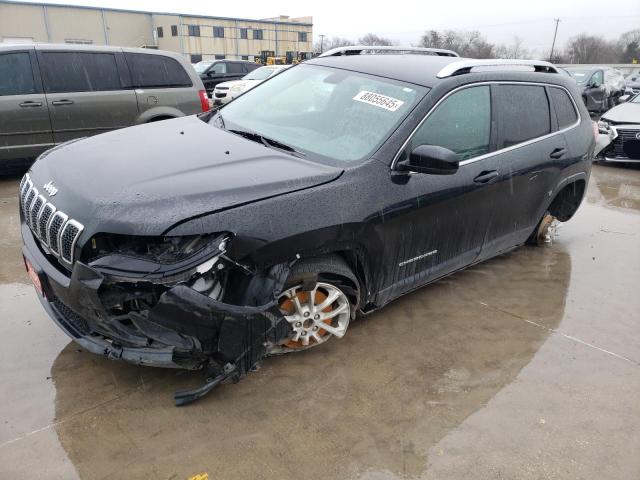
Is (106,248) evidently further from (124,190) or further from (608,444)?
(608,444)

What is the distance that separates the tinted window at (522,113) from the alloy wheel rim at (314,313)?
6.03ft

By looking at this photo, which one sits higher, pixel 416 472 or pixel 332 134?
pixel 332 134

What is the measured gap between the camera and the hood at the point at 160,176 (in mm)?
2361

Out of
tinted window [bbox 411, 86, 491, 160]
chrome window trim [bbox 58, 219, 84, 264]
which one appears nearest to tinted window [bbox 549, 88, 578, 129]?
tinted window [bbox 411, 86, 491, 160]

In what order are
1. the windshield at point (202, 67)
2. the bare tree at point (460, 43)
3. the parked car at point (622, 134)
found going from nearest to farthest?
the parked car at point (622, 134) < the windshield at point (202, 67) < the bare tree at point (460, 43)

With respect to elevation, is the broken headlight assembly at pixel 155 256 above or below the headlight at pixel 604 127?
above

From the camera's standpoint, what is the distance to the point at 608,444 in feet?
8.48

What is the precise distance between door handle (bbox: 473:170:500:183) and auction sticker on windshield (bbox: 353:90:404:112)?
2.63ft

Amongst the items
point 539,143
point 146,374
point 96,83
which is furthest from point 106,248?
point 96,83

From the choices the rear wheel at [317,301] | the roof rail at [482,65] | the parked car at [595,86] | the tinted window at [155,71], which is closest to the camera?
the rear wheel at [317,301]

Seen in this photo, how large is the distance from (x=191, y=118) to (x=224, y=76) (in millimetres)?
15109

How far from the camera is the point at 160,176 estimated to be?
2.63 metres

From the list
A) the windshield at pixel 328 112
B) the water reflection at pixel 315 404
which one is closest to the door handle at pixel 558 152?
the water reflection at pixel 315 404

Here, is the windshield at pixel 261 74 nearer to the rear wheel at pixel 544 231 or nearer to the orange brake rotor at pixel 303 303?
the rear wheel at pixel 544 231
